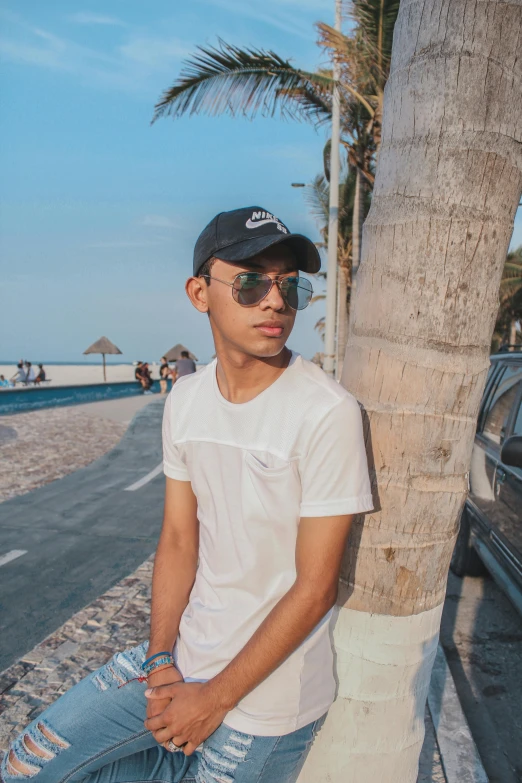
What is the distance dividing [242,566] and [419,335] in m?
0.85

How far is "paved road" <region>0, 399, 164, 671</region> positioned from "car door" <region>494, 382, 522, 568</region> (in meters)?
3.19

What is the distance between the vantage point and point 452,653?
16.0ft

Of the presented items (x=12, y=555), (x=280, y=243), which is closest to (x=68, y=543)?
(x=12, y=555)

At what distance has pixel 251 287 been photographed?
1.99 m

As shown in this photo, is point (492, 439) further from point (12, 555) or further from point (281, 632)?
point (12, 555)

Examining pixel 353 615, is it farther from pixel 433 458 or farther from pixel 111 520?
pixel 111 520

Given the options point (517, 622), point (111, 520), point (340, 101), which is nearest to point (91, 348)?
point (340, 101)

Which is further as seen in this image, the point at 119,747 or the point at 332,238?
the point at 332,238

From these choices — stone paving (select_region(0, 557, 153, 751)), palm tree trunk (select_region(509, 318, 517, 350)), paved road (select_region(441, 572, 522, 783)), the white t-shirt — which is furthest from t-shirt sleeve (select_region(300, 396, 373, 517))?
palm tree trunk (select_region(509, 318, 517, 350))

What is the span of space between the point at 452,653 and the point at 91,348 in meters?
40.0

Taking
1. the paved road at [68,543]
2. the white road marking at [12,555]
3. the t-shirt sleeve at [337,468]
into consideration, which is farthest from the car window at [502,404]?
the white road marking at [12,555]

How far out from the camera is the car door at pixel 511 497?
4.54m

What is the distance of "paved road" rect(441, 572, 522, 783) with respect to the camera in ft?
12.2

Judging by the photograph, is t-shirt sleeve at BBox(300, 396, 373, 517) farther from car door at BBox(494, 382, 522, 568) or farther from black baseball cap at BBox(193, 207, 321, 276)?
car door at BBox(494, 382, 522, 568)
